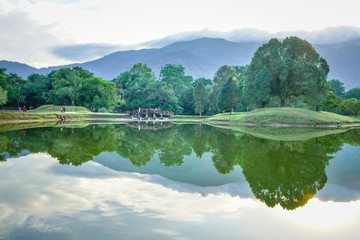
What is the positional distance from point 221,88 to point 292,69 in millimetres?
17339

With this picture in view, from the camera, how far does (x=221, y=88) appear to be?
59.8 meters

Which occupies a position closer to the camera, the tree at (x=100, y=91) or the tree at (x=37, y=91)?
the tree at (x=100, y=91)

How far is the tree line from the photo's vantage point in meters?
46.0

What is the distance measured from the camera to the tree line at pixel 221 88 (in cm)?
4600

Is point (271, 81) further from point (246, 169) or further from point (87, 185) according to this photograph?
point (87, 185)

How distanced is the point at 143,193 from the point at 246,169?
4.40m

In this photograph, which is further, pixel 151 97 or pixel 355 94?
pixel 355 94

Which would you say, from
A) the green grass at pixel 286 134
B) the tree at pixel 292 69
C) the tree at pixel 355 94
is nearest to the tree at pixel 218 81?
the tree at pixel 292 69

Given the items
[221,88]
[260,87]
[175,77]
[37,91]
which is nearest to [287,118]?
[260,87]

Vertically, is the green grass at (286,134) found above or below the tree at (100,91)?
below

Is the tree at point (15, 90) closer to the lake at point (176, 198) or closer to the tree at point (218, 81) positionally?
the tree at point (218, 81)

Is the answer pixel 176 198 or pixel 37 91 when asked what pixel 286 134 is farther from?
pixel 37 91

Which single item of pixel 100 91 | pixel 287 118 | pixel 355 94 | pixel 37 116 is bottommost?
pixel 287 118

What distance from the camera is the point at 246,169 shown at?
9.31 meters
